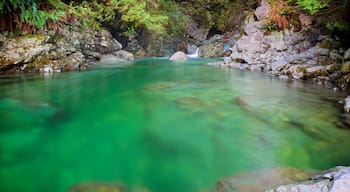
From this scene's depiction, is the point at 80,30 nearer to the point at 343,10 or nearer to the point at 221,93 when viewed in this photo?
the point at 221,93

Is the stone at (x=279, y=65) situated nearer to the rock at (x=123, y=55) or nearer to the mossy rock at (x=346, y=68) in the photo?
the mossy rock at (x=346, y=68)

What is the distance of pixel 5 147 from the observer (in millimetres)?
3010

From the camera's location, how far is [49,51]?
28.7 feet

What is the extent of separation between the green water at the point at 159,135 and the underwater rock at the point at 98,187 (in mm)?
66

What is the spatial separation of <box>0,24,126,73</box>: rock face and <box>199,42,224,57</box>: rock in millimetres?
7105

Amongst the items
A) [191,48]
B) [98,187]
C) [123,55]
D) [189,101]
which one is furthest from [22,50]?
[191,48]

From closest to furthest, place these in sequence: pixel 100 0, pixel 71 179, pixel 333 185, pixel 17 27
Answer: pixel 333 185
pixel 71 179
pixel 17 27
pixel 100 0

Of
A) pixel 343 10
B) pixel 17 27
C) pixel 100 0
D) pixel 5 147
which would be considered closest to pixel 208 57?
pixel 100 0

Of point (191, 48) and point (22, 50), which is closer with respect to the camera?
point (22, 50)

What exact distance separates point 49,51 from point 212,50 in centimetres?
997

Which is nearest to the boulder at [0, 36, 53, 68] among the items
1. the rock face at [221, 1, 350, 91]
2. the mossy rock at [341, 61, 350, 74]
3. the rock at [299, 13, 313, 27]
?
the rock face at [221, 1, 350, 91]

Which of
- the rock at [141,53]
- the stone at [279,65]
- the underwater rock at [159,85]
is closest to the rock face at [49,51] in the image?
the underwater rock at [159,85]

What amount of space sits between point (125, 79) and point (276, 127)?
4.96 m

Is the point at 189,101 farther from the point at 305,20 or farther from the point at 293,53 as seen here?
the point at 305,20
